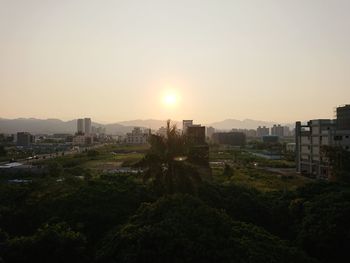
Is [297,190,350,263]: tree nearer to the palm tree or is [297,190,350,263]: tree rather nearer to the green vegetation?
the green vegetation

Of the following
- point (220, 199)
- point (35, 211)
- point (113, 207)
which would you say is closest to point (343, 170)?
point (220, 199)

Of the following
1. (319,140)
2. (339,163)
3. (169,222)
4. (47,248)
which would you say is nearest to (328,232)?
(169,222)

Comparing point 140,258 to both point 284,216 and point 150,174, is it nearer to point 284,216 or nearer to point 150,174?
point 150,174

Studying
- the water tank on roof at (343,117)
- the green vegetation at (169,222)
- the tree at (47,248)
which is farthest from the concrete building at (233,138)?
the tree at (47,248)

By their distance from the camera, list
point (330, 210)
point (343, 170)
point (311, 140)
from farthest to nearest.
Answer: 1. point (311, 140)
2. point (343, 170)
3. point (330, 210)

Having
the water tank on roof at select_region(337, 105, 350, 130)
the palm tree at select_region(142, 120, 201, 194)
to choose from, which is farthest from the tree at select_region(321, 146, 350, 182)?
the palm tree at select_region(142, 120, 201, 194)

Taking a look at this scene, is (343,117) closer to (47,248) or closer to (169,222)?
(169,222)
